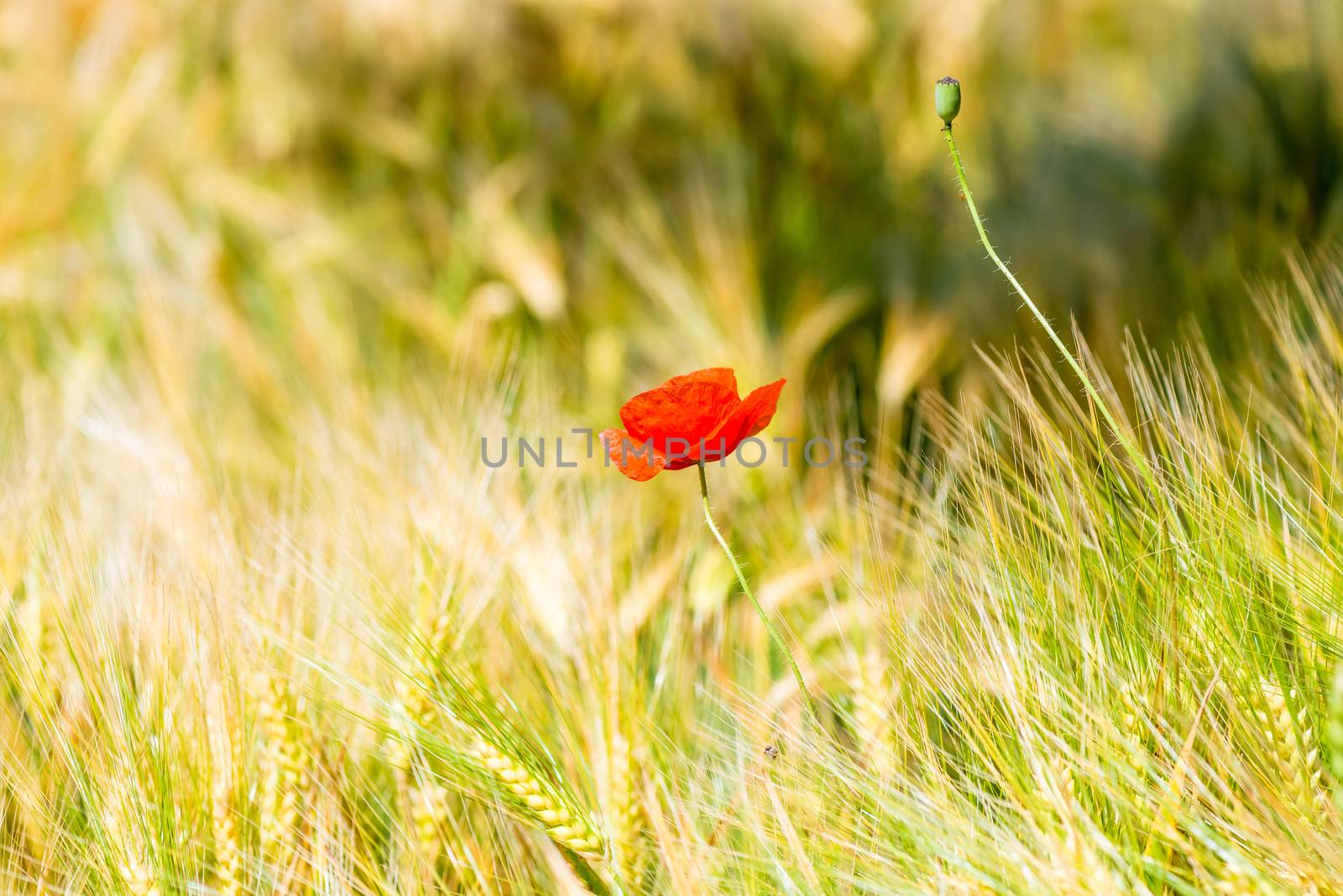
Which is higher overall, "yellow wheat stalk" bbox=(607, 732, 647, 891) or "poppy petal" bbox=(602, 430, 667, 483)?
"poppy petal" bbox=(602, 430, 667, 483)

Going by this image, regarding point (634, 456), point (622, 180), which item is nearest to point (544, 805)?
point (634, 456)

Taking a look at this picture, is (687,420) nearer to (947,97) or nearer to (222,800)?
(947,97)

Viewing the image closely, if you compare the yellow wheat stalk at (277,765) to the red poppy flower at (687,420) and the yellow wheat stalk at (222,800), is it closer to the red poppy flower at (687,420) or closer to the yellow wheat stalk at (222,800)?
the yellow wheat stalk at (222,800)

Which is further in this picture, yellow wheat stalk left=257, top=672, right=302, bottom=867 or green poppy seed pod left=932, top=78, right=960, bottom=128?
yellow wheat stalk left=257, top=672, right=302, bottom=867

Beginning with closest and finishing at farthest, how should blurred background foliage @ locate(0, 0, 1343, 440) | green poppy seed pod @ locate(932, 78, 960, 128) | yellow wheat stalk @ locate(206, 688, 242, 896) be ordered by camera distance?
green poppy seed pod @ locate(932, 78, 960, 128), yellow wheat stalk @ locate(206, 688, 242, 896), blurred background foliage @ locate(0, 0, 1343, 440)

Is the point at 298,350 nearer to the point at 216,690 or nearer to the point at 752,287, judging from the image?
the point at 752,287

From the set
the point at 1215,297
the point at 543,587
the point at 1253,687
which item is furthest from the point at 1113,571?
the point at 1215,297

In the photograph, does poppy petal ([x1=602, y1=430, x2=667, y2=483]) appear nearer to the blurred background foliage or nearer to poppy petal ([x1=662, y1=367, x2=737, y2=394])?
poppy petal ([x1=662, y1=367, x2=737, y2=394])

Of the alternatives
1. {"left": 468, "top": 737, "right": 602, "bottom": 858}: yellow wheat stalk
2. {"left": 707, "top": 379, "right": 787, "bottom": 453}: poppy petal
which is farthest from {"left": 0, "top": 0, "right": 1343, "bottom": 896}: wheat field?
{"left": 707, "top": 379, "right": 787, "bottom": 453}: poppy petal
